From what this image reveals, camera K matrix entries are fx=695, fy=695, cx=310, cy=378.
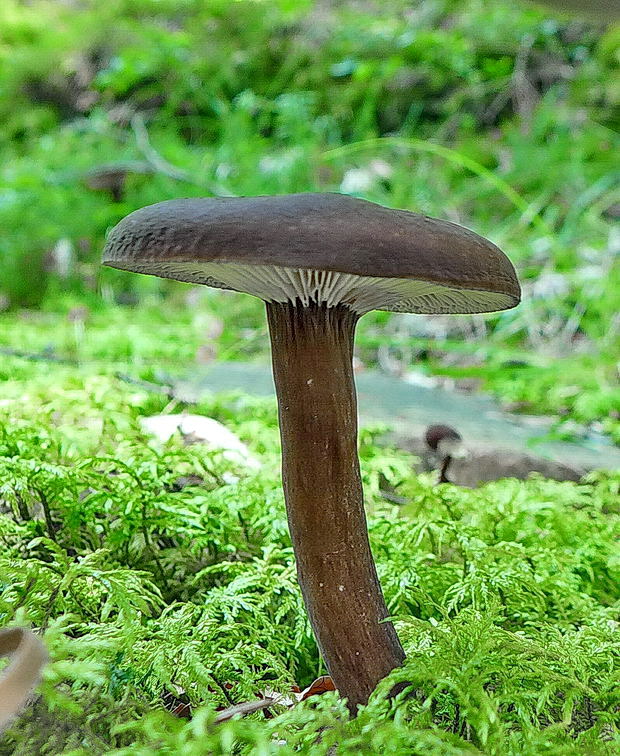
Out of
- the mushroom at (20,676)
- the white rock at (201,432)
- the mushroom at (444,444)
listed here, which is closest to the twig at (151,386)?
the white rock at (201,432)

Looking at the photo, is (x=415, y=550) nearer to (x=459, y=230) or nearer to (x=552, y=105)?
(x=459, y=230)

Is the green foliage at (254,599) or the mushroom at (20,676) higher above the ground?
the mushroom at (20,676)

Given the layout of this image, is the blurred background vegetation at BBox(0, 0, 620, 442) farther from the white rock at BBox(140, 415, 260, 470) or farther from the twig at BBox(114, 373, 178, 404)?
the white rock at BBox(140, 415, 260, 470)

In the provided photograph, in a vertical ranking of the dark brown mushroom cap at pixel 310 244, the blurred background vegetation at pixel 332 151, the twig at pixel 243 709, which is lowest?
the twig at pixel 243 709

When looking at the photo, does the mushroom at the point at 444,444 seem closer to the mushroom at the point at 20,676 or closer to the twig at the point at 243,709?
the twig at the point at 243,709

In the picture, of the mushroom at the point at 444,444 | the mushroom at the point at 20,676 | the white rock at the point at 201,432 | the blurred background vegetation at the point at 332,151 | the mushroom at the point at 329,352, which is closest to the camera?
the mushroom at the point at 20,676

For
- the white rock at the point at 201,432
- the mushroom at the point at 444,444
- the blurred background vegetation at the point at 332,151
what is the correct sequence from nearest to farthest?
the white rock at the point at 201,432 < the mushroom at the point at 444,444 < the blurred background vegetation at the point at 332,151

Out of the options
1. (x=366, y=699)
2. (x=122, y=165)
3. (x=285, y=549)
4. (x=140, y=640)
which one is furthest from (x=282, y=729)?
(x=122, y=165)

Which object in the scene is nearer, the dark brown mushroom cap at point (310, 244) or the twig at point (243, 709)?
the dark brown mushroom cap at point (310, 244)
